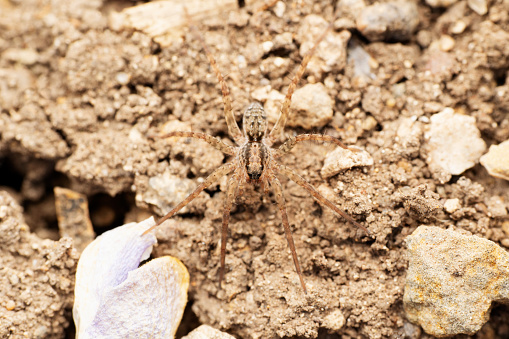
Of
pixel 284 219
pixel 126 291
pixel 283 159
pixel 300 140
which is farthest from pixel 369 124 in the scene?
pixel 126 291

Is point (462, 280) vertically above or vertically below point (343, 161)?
below

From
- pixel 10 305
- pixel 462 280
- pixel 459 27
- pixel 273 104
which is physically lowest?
pixel 10 305

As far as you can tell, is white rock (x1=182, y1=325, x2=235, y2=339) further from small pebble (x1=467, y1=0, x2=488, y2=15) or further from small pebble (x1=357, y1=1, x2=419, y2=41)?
small pebble (x1=467, y1=0, x2=488, y2=15)

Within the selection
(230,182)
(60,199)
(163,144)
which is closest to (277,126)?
(230,182)

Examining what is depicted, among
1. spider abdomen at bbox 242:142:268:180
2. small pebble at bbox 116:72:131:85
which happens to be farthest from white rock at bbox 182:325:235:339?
small pebble at bbox 116:72:131:85

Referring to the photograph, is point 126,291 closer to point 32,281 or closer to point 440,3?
point 32,281

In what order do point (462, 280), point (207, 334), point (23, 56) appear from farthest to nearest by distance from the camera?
point (23, 56) < point (207, 334) < point (462, 280)
